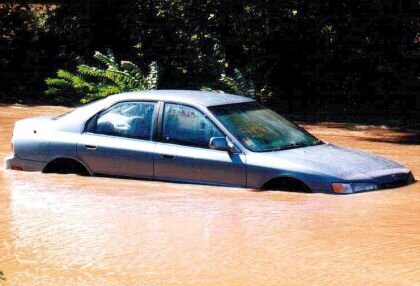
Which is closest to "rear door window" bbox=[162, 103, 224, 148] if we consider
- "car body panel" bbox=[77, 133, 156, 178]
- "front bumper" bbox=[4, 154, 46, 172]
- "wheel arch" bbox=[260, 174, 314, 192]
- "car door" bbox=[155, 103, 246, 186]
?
"car door" bbox=[155, 103, 246, 186]

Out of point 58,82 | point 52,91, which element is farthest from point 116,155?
point 58,82

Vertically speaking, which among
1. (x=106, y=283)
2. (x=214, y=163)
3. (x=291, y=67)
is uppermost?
(x=291, y=67)

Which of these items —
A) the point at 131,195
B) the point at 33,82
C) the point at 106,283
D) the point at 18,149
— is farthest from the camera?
the point at 33,82

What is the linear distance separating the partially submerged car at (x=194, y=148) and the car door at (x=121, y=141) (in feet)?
0.04

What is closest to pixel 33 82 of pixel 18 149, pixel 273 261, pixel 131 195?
pixel 18 149

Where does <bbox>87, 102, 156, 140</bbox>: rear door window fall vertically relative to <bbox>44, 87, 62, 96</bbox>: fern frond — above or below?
below

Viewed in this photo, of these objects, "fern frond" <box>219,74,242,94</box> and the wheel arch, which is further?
"fern frond" <box>219,74,242,94</box>

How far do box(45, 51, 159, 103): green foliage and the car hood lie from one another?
9.83 meters

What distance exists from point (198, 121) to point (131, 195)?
1.13 meters

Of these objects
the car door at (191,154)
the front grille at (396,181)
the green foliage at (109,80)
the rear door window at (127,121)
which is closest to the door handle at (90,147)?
the rear door window at (127,121)

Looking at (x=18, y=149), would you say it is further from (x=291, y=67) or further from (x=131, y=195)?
(x=291, y=67)

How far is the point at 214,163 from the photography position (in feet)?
32.4

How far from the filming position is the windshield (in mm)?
9992

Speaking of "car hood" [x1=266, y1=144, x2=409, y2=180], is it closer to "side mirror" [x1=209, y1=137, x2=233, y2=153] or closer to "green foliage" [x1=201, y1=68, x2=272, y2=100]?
"side mirror" [x1=209, y1=137, x2=233, y2=153]
